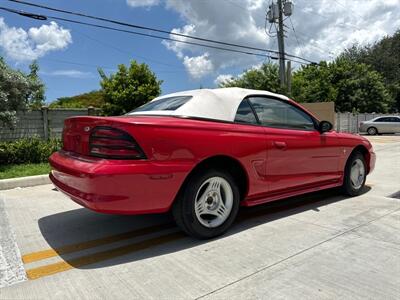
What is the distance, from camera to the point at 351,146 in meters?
5.74

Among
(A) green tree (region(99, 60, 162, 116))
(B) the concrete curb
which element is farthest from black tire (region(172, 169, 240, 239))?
(A) green tree (region(99, 60, 162, 116))

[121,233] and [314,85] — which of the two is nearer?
[121,233]

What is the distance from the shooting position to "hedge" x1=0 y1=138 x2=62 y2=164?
30.5 ft

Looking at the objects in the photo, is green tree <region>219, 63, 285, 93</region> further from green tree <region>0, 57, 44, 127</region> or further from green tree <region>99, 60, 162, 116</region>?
green tree <region>0, 57, 44, 127</region>

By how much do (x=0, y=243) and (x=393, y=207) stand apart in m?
4.80

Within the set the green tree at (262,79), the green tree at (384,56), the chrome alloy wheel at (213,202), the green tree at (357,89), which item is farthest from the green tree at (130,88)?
the green tree at (384,56)

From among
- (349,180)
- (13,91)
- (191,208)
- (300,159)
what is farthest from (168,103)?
(13,91)

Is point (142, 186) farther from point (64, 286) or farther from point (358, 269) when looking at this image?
point (358, 269)

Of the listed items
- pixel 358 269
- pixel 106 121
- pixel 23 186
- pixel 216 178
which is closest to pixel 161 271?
pixel 216 178

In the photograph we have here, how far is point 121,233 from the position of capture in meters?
4.29

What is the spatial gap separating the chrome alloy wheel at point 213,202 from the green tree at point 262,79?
62.9 feet

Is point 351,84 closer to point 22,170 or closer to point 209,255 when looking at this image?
point 22,170

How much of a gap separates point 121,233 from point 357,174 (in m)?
3.76

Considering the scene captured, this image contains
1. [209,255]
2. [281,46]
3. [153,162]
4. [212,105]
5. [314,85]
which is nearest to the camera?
Answer: [153,162]
